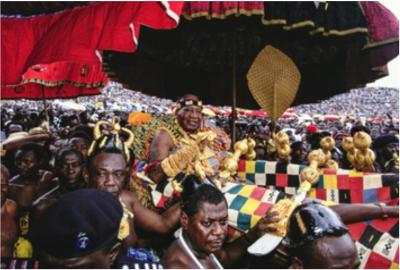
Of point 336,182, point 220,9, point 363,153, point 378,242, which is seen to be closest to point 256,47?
point 220,9

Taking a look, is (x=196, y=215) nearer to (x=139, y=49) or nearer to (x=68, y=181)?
(x=68, y=181)

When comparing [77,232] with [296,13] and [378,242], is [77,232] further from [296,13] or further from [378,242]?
[296,13]

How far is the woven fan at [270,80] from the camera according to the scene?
4.58 meters

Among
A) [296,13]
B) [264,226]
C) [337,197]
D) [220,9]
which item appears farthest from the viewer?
[296,13]

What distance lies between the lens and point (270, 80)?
458cm

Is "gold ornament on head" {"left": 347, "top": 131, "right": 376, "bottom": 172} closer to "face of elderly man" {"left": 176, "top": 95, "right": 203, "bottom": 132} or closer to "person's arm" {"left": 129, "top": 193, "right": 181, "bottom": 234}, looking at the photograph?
"person's arm" {"left": 129, "top": 193, "right": 181, "bottom": 234}

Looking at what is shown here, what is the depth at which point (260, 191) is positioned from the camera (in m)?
2.57

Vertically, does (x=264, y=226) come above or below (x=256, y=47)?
below

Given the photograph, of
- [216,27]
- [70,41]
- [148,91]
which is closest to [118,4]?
[70,41]

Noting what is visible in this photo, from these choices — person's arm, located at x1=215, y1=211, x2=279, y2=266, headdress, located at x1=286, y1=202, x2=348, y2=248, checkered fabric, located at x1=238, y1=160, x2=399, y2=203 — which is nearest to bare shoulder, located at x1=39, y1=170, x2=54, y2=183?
checkered fabric, located at x1=238, y1=160, x2=399, y2=203

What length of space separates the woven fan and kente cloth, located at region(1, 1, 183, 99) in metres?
1.74

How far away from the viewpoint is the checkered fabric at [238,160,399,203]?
2.59m

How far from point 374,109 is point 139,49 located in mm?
40132

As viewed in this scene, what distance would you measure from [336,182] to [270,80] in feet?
6.53
